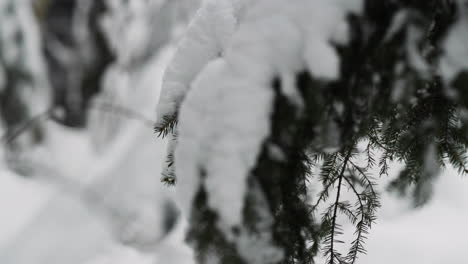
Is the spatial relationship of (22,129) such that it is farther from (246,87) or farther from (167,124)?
(246,87)

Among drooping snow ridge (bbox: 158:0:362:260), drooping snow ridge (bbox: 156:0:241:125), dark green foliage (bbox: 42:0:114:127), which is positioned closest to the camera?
drooping snow ridge (bbox: 158:0:362:260)

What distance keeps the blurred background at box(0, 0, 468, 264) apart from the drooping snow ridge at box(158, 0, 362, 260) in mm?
1194

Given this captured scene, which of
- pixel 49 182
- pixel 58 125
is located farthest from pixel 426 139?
pixel 58 125

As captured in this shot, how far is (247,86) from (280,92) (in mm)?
61

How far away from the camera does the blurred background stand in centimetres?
247

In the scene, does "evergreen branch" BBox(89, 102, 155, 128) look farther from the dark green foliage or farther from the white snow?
the white snow

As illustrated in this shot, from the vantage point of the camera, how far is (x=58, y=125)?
4.79 m

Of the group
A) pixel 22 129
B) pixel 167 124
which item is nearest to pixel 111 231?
pixel 22 129

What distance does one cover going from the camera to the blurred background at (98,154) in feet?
8.09

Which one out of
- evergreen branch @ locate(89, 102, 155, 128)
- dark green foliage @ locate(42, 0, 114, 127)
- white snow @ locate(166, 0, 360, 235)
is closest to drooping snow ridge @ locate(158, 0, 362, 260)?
white snow @ locate(166, 0, 360, 235)

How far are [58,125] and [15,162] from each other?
1283 mm

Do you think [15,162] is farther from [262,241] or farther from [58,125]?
[262,241]

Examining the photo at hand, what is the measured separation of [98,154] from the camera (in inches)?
166

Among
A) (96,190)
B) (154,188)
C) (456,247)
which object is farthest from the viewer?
(96,190)
